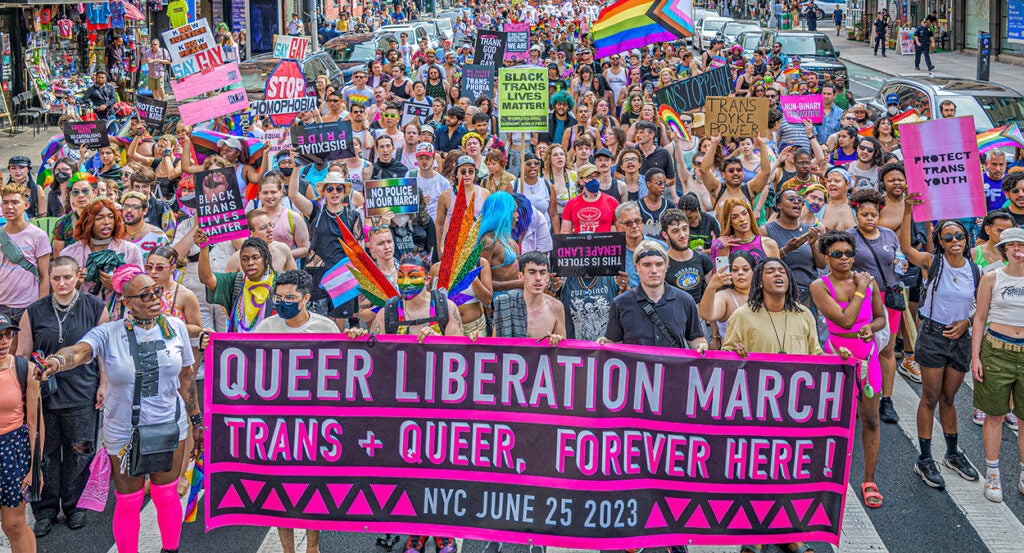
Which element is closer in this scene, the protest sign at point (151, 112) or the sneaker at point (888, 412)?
the sneaker at point (888, 412)

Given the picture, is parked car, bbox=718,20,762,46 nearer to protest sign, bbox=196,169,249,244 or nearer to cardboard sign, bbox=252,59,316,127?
cardboard sign, bbox=252,59,316,127

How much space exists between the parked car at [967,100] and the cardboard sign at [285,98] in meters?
8.75

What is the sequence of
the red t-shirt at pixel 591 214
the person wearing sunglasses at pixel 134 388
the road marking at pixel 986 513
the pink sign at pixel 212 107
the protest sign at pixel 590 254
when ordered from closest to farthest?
1. the person wearing sunglasses at pixel 134 388
2. the road marking at pixel 986 513
3. the protest sign at pixel 590 254
4. the red t-shirt at pixel 591 214
5. the pink sign at pixel 212 107

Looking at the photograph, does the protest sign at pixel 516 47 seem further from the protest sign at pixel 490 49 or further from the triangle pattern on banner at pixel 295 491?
the triangle pattern on banner at pixel 295 491

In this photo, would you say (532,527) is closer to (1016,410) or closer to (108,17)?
(1016,410)

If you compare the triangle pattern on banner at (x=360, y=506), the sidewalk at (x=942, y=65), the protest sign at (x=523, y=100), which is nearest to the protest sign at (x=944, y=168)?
the triangle pattern on banner at (x=360, y=506)

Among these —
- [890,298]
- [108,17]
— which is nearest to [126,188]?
[890,298]

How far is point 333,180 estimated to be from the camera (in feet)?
28.6

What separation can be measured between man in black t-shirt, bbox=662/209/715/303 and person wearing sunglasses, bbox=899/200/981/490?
1532mm

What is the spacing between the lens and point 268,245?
312 inches

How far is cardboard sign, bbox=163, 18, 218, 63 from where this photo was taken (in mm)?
13156

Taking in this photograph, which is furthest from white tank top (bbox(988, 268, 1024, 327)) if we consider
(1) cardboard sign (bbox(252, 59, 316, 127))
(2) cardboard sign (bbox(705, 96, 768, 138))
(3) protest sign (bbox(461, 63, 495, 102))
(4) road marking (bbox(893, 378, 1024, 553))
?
(3) protest sign (bbox(461, 63, 495, 102))

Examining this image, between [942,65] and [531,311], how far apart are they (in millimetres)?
35862

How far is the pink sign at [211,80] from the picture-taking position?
12.8 metres
